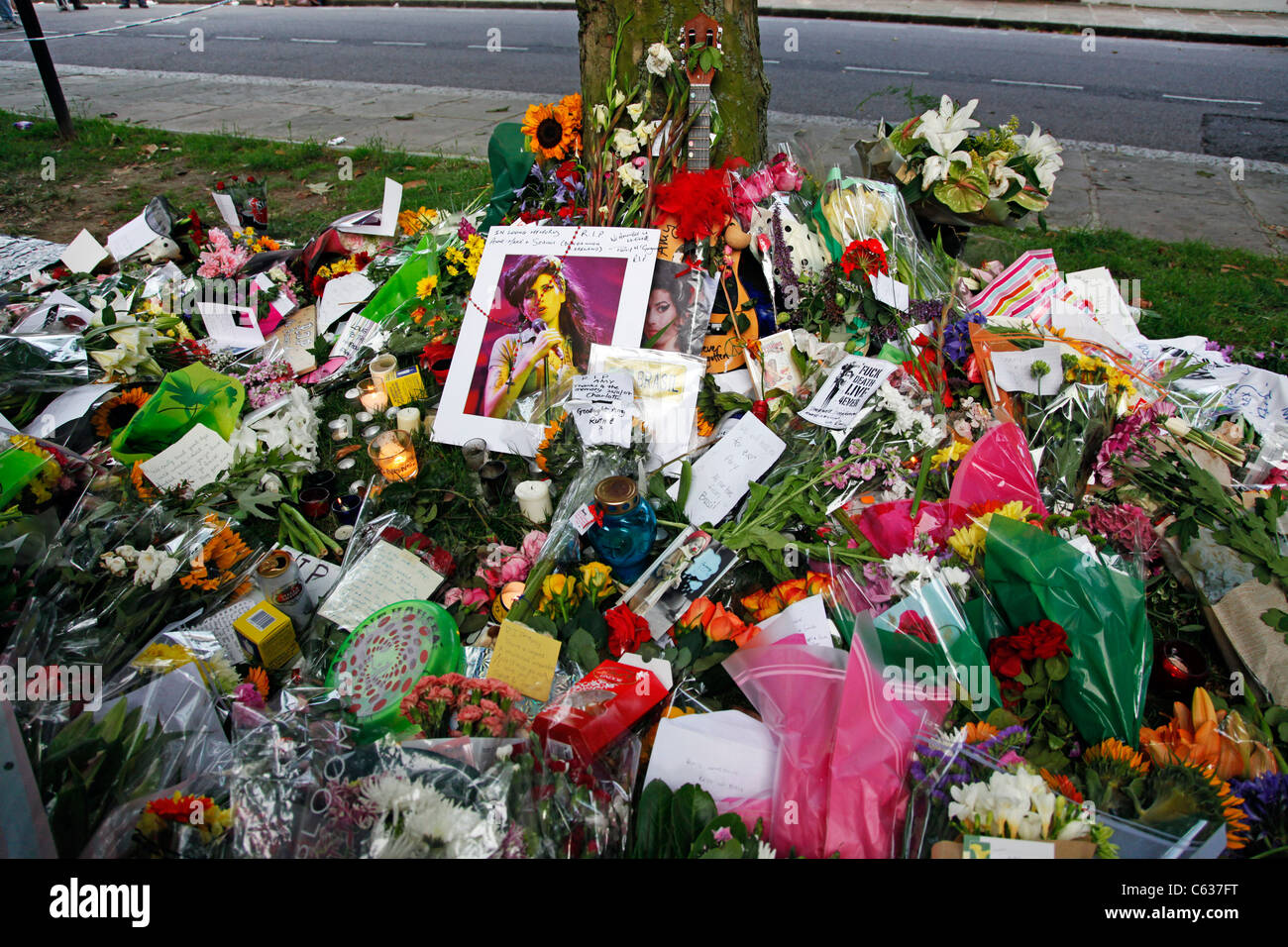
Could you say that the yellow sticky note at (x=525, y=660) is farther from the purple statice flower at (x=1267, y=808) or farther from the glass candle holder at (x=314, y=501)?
→ the purple statice flower at (x=1267, y=808)

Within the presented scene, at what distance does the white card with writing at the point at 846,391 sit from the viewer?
8.62 feet

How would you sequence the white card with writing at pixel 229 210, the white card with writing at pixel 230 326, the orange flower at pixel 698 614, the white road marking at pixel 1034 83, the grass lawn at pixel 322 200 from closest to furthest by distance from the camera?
the orange flower at pixel 698 614 < the white card with writing at pixel 230 326 < the grass lawn at pixel 322 200 < the white card with writing at pixel 229 210 < the white road marking at pixel 1034 83

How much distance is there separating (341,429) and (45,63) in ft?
20.0

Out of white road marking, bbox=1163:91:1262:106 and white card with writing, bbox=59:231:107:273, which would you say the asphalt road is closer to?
white road marking, bbox=1163:91:1262:106

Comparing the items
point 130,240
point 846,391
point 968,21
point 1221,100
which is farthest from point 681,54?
point 968,21

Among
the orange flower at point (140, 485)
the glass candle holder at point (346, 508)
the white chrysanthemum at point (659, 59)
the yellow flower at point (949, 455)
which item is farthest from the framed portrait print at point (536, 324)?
the yellow flower at point (949, 455)

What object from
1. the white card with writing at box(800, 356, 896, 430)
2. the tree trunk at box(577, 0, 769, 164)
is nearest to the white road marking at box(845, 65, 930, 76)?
the tree trunk at box(577, 0, 769, 164)

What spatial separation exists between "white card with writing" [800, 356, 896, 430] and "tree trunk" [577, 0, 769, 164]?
1.38 meters

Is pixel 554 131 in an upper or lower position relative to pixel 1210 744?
upper

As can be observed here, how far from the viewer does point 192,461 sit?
8.76 ft

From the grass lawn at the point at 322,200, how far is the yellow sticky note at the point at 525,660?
131 inches

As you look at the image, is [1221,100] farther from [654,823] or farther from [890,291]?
[654,823]
